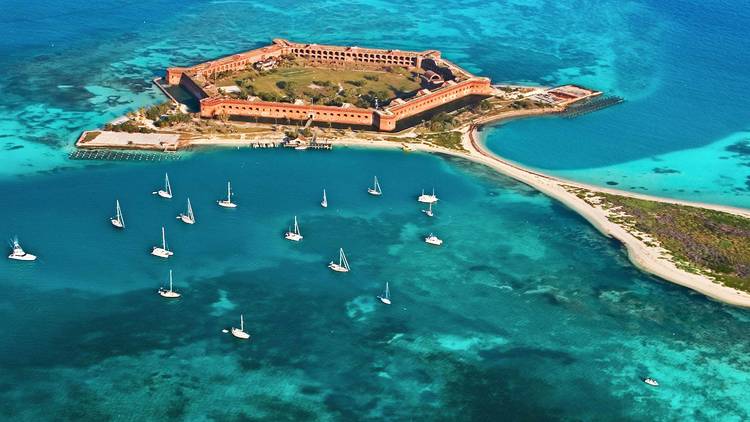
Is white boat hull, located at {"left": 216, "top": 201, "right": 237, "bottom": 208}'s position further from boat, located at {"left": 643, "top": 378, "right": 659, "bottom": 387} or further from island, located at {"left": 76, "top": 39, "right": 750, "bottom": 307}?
boat, located at {"left": 643, "top": 378, "right": 659, "bottom": 387}

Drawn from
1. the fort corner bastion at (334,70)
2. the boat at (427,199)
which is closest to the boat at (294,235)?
the boat at (427,199)

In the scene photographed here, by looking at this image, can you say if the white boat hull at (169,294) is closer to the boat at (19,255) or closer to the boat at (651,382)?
the boat at (19,255)

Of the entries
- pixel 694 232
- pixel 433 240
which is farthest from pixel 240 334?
pixel 694 232

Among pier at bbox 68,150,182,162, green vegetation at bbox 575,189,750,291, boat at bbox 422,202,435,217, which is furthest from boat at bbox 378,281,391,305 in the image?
pier at bbox 68,150,182,162

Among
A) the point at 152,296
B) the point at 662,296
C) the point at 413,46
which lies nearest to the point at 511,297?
the point at 662,296

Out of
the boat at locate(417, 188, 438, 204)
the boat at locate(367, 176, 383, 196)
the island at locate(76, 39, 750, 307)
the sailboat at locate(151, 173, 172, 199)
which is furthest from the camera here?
the boat at locate(367, 176, 383, 196)

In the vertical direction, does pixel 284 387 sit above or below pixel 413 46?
below

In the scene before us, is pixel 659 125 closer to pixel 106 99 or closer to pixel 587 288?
pixel 587 288
